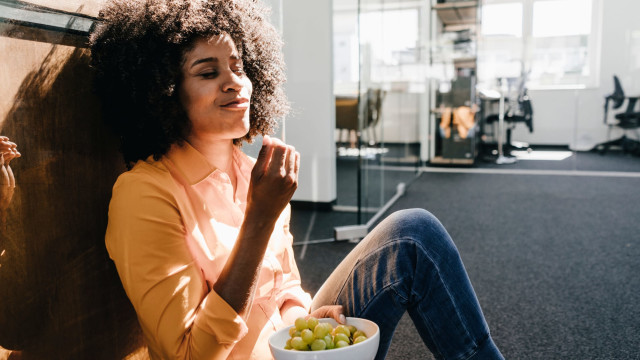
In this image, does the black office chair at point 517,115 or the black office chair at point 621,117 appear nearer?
the black office chair at point 621,117

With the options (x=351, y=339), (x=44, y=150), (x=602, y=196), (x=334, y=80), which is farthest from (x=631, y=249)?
(x=44, y=150)

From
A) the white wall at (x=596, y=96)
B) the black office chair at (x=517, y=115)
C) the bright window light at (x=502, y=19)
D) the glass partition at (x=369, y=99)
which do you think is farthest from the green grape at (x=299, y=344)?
the black office chair at (x=517, y=115)

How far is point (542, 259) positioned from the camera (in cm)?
281

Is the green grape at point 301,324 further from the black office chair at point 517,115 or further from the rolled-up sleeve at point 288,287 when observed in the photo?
the black office chair at point 517,115

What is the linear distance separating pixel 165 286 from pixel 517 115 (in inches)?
274

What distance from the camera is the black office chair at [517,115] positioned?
6.81 meters

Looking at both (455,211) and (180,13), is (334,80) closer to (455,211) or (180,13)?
(455,211)

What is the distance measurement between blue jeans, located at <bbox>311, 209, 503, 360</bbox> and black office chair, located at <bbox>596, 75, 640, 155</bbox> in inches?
221

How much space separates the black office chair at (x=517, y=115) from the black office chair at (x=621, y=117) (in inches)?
37.1

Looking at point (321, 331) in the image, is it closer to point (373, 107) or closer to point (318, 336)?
point (318, 336)

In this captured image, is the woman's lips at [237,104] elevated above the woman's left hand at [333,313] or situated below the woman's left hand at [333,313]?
above

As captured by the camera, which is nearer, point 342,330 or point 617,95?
point 342,330

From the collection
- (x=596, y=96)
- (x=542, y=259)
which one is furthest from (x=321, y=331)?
(x=596, y=96)

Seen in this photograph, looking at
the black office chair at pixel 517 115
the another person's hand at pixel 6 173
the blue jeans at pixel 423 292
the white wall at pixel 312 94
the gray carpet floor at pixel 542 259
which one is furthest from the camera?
the black office chair at pixel 517 115
